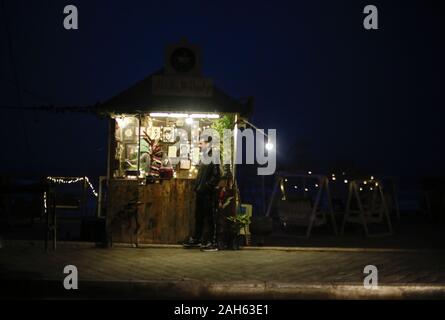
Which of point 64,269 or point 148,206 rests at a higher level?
point 148,206

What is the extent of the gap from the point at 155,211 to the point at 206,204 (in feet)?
4.03

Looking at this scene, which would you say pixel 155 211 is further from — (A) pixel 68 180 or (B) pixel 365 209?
(A) pixel 68 180

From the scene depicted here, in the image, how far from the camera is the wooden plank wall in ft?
34.2

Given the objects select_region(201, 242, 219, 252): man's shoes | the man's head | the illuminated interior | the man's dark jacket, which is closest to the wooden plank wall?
the man's dark jacket

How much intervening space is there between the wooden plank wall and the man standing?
0.33 meters

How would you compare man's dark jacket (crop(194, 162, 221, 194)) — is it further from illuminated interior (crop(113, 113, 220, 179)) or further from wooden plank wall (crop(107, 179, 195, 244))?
illuminated interior (crop(113, 113, 220, 179))

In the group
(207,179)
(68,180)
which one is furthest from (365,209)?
(68,180)

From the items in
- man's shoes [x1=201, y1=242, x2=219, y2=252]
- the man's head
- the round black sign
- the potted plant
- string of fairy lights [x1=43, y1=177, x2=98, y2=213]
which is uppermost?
the round black sign

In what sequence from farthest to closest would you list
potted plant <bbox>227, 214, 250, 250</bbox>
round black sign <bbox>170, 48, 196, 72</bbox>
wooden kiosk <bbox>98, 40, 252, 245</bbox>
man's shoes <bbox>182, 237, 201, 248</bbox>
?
round black sign <bbox>170, 48, 196, 72</bbox>
wooden kiosk <bbox>98, 40, 252, 245</bbox>
man's shoes <bbox>182, 237, 201, 248</bbox>
potted plant <bbox>227, 214, 250, 250</bbox>

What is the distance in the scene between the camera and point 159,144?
41.5 feet

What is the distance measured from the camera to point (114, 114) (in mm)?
10680
